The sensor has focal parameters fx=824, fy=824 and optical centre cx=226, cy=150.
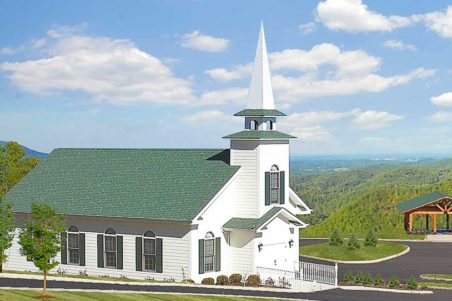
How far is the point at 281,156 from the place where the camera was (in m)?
43.6

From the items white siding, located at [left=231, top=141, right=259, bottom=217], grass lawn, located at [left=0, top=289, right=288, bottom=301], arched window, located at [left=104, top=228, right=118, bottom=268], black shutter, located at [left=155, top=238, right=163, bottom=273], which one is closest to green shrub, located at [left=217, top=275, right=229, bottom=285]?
black shutter, located at [left=155, top=238, right=163, bottom=273]

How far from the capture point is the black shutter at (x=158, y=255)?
135 ft

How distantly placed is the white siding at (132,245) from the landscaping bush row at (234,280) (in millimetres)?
1207

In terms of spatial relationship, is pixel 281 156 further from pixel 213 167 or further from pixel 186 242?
pixel 186 242

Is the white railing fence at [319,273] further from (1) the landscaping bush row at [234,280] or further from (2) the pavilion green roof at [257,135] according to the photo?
(2) the pavilion green roof at [257,135]

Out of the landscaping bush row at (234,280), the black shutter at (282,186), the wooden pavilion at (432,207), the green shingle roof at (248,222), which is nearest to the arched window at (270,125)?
the black shutter at (282,186)

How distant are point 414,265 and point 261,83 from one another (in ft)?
52.6

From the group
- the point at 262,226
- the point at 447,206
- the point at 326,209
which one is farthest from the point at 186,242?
the point at 326,209

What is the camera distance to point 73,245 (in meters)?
44.1

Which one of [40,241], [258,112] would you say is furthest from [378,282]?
[40,241]

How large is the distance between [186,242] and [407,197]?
1616 inches

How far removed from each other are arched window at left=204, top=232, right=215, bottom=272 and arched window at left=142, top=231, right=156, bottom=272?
2639 millimetres

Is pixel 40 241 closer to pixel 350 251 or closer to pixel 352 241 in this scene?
pixel 350 251

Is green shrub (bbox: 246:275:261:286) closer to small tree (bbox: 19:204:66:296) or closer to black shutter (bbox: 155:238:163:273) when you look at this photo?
black shutter (bbox: 155:238:163:273)
